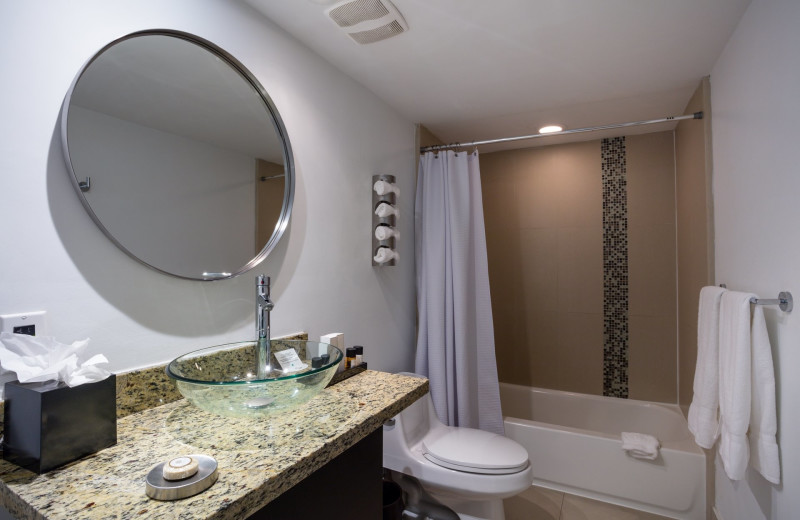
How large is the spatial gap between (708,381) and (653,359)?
139 centimetres

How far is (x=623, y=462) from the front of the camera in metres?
2.33

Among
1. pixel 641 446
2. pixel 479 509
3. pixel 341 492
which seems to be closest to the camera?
pixel 341 492

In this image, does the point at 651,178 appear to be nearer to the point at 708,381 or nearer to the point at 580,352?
the point at 580,352

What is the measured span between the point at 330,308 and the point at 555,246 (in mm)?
2146

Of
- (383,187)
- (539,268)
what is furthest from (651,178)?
(383,187)

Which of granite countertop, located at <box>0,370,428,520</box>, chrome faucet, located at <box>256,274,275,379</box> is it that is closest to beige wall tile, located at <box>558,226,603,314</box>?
granite countertop, located at <box>0,370,428,520</box>

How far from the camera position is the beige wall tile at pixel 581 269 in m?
3.19

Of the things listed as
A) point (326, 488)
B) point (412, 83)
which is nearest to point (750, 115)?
point (412, 83)

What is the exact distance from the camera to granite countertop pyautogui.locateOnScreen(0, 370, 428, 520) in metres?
0.67

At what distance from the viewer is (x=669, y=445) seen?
2.31 meters

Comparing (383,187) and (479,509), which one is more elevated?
(383,187)

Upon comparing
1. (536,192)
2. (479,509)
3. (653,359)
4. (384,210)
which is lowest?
(479,509)

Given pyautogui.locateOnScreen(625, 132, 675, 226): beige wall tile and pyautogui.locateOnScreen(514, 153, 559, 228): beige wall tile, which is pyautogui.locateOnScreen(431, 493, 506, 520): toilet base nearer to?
pyautogui.locateOnScreen(514, 153, 559, 228): beige wall tile

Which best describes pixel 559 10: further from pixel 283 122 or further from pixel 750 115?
pixel 283 122
